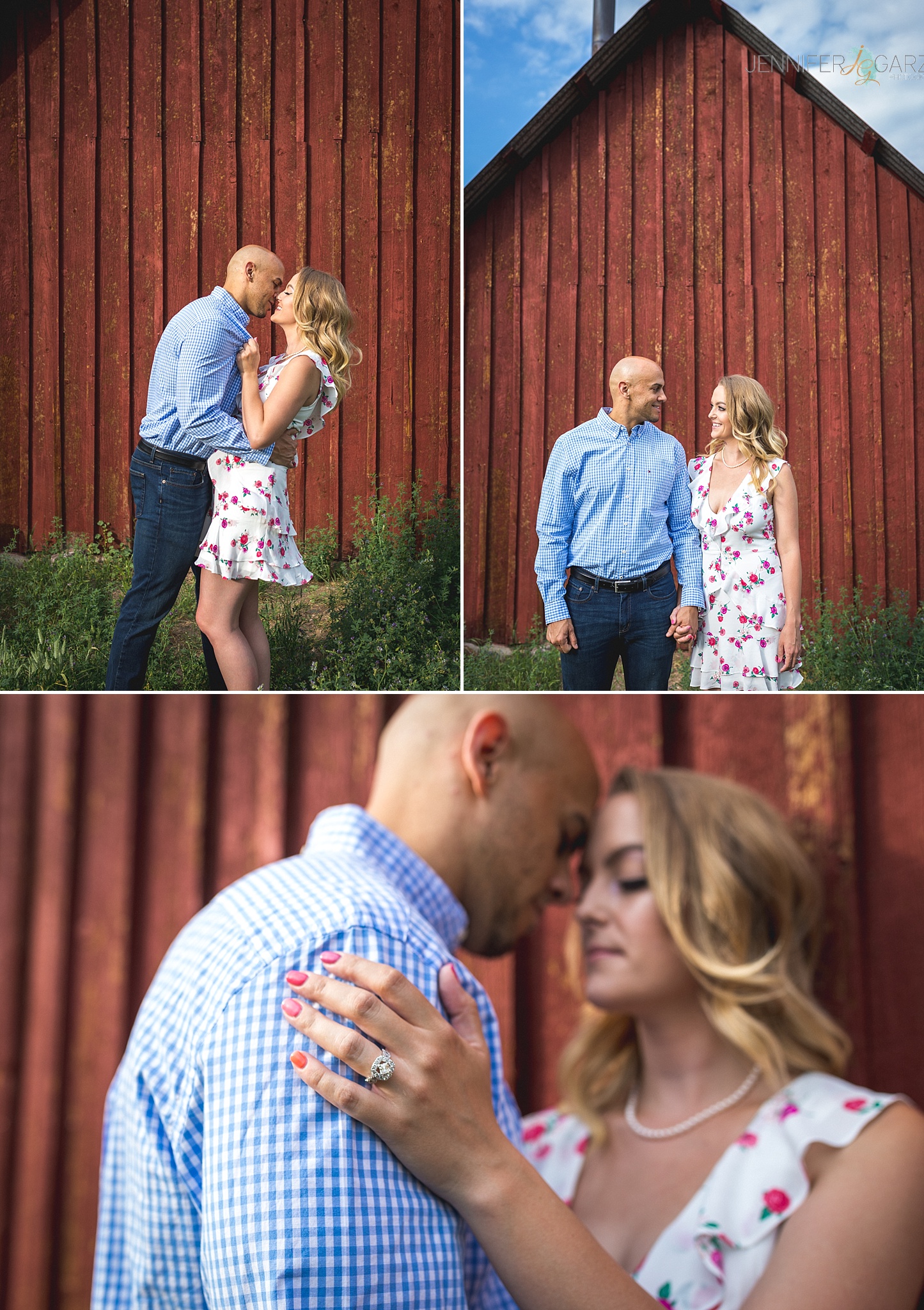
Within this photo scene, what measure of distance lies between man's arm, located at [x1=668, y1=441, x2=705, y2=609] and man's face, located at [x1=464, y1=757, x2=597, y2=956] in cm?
123

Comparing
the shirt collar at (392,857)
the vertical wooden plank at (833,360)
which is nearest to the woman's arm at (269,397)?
the vertical wooden plank at (833,360)

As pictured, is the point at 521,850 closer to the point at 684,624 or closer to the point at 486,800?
the point at 486,800

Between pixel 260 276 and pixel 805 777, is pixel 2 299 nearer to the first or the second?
pixel 260 276

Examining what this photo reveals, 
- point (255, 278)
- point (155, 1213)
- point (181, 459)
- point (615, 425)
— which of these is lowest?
point (155, 1213)

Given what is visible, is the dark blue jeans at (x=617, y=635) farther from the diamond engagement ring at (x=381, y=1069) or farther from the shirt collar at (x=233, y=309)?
the diamond engagement ring at (x=381, y=1069)

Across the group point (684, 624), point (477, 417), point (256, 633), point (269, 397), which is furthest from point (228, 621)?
point (684, 624)

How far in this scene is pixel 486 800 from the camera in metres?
1.40

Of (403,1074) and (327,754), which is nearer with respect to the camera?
Answer: (403,1074)

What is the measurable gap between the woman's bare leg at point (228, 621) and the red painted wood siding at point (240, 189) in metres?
A: 0.26

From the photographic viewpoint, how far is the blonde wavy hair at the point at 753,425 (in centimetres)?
267

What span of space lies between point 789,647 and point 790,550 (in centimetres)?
27

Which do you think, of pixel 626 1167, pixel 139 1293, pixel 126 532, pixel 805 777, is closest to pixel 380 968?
pixel 139 1293

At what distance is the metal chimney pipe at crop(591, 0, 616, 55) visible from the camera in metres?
2.64

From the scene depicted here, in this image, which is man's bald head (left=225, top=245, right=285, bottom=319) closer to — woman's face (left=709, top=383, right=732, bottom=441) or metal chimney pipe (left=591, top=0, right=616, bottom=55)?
metal chimney pipe (left=591, top=0, right=616, bottom=55)
